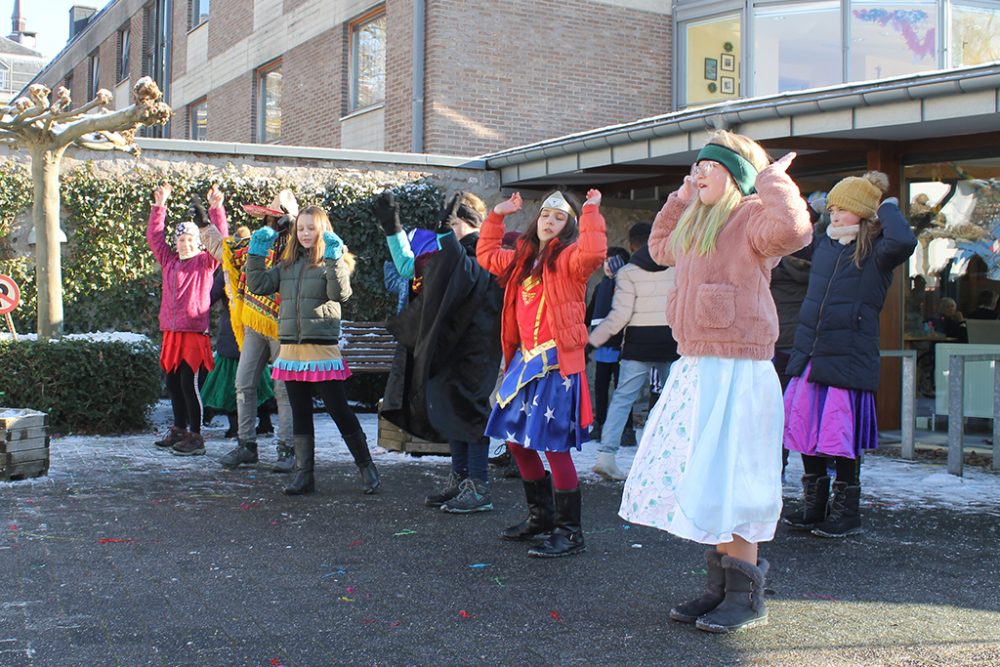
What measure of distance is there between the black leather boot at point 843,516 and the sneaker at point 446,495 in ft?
6.63

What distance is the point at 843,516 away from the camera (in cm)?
555

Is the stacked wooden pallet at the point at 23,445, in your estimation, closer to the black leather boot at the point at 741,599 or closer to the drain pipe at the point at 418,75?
the black leather boot at the point at 741,599

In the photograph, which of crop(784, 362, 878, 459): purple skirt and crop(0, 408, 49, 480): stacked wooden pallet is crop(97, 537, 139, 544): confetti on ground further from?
crop(784, 362, 878, 459): purple skirt

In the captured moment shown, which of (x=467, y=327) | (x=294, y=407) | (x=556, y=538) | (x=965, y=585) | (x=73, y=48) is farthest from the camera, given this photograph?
(x=73, y=48)

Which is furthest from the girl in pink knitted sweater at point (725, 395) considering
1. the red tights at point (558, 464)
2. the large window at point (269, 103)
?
the large window at point (269, 103)

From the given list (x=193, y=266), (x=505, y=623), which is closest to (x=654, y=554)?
(x=505, y=623)

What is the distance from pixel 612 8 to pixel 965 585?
41.3 ft

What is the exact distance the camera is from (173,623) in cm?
388

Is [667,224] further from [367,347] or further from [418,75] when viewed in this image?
[418,75]

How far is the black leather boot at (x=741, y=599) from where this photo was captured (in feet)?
12.7

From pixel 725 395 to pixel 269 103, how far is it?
17.0 meters

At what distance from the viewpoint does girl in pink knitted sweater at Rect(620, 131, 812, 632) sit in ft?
12.6

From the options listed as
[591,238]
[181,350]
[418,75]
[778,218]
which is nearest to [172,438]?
[181,350]

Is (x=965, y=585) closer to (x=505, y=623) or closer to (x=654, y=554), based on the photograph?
(x=654, y=554)
